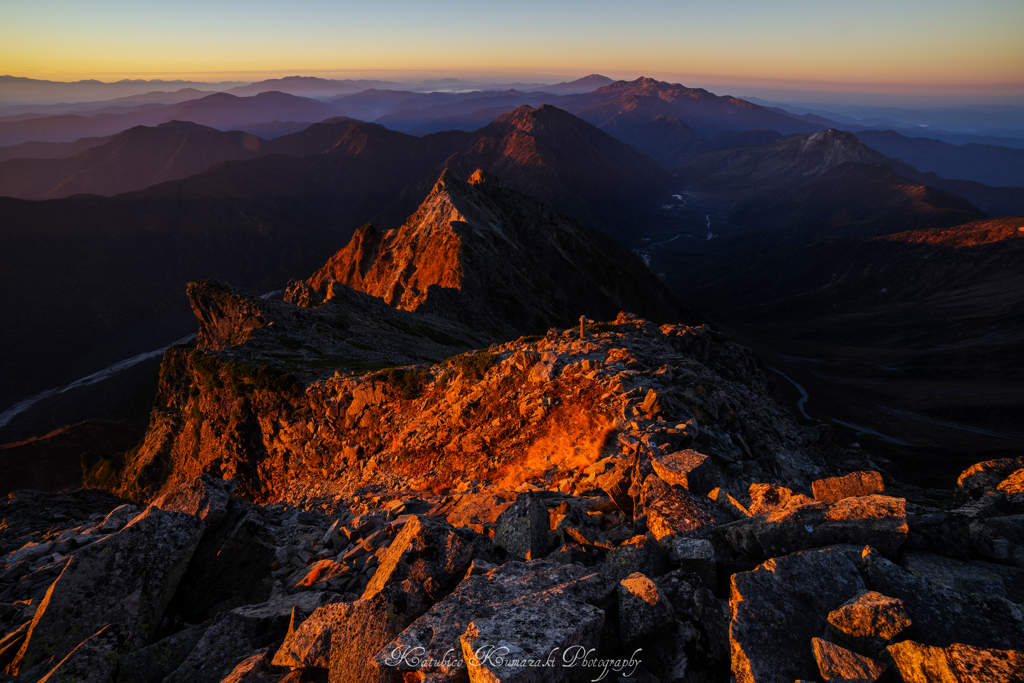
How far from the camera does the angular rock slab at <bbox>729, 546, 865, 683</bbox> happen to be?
579 cm

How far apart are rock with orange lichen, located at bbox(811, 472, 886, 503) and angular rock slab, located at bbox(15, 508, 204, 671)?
600 inches

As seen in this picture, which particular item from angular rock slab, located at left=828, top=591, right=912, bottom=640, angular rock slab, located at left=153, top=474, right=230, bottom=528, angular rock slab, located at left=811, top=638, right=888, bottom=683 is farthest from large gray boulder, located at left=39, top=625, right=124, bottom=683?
angular rock slab, located at left=828, top=591, right=912, bottom=640

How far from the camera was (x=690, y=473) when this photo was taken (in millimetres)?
11227

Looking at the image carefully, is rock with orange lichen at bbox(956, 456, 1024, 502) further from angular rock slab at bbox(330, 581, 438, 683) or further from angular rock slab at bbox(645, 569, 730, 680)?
angular rock slab at bbox(330, 581, 438, 683)

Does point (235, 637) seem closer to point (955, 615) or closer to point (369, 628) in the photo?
point (369, 628)

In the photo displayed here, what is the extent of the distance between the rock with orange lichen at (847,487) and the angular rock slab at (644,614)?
18.9 ft

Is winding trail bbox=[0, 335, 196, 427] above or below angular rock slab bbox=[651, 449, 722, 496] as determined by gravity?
below

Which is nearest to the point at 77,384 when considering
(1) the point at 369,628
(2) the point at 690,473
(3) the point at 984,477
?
(1) the point at 369,628

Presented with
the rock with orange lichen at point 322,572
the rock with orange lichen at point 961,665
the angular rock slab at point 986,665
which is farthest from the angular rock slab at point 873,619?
the rock with orange lichen at point 322,572

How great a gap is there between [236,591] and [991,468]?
19.2m

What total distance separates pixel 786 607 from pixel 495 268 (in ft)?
267

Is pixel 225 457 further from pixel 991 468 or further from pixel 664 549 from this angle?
pixel 991 468

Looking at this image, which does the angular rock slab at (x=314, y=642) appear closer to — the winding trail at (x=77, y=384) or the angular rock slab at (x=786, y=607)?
the angular rock slab at (x=786, y=607)

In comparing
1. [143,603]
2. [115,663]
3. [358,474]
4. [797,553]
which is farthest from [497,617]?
[358,474]
